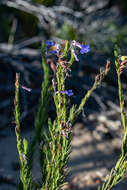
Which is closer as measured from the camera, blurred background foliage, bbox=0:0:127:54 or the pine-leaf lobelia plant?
the pine-leaf lobelia plant

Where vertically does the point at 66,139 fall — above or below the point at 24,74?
below

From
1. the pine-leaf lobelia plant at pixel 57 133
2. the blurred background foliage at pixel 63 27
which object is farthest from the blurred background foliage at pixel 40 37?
the pine-leaf lobelia plant at pixel 57 133

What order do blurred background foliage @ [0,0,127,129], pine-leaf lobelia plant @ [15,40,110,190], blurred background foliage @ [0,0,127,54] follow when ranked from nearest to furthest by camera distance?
pine-leaf lobelia plant @ [15,40,110,190] → blurred background foliage @ [0,0,127,129] → blurred background foliage @ [0,0,127,54]

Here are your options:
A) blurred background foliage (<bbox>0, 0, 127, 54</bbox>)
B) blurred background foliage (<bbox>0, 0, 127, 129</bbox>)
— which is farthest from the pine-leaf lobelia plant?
blurred background foliage (<bbox>0, 0, 127, 54</bbox>)

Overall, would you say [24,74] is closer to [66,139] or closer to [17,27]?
[17,27]

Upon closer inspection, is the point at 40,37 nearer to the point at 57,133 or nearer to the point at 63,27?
the point at 63,27

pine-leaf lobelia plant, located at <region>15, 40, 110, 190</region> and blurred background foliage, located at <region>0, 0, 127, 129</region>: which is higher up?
blurred background foliage, located at <region>0, 0, 127, 129</region>

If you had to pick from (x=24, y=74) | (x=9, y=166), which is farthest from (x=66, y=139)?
(x=24, y=74)

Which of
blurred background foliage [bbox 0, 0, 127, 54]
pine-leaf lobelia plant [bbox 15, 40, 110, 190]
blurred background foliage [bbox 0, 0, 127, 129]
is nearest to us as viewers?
pine-leaf lobelia plant [bbox 15, 40, 110, 190]

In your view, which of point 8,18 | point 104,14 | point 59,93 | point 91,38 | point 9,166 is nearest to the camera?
point 59,93

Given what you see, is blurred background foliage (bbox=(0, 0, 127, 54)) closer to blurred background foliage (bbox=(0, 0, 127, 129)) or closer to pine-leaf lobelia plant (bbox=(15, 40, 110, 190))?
blurred background foliage (bbox=(0, 0, 127, 129))

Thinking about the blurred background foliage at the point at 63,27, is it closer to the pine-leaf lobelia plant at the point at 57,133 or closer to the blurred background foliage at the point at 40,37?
the blurred background foliage at the point at 40,37
